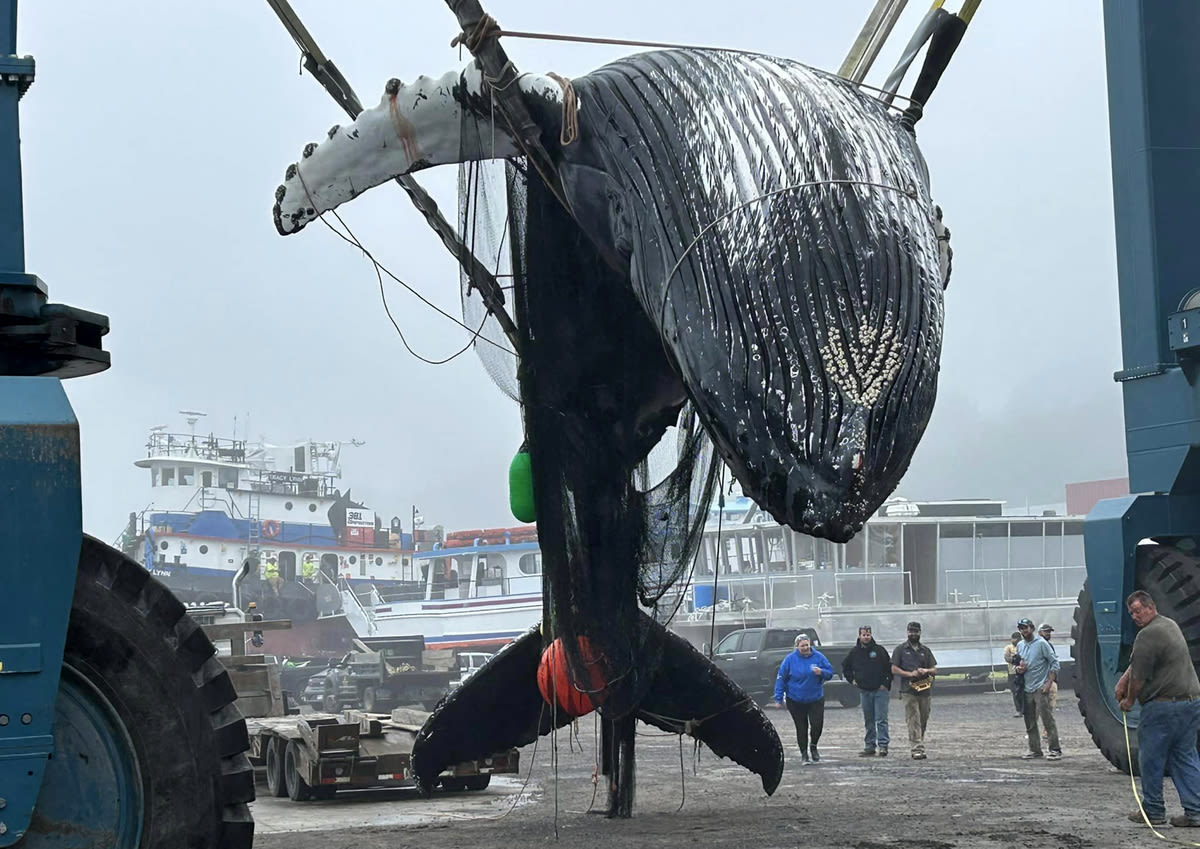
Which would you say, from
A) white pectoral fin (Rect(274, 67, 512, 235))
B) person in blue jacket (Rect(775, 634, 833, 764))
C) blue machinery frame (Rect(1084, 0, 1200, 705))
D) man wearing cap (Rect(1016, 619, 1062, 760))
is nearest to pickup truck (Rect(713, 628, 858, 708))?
person in blue jacket (Rect(775, 634, 833, 764))

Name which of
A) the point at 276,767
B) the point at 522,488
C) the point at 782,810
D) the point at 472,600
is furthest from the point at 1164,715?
the point at 472,600

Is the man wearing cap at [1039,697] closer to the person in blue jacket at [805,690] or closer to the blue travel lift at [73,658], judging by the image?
the person in blue jacket at [805,690]

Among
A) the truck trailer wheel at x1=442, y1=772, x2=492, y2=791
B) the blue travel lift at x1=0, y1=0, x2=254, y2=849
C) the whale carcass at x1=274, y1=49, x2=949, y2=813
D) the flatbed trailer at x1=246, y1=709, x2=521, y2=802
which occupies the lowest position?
the truck trailer wheel at x1=442, y1=772, x2=492, y2=791

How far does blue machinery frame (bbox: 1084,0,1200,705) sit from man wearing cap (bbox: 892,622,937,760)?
15.1ft

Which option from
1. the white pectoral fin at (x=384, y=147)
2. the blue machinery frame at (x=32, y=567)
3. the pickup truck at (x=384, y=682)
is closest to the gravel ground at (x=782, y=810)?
the white pectoral fin at (x=384, y=147)

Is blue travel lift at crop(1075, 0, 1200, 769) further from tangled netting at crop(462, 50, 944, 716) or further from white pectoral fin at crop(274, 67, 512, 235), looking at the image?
white pectoral fin at crop(274, 67, 512, 235)

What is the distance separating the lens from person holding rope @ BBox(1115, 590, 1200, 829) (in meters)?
9.63

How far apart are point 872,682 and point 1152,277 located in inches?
289

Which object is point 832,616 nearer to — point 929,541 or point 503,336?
point 929,541

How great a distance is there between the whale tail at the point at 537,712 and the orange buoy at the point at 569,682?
15 centimetres

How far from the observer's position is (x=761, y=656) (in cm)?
2819

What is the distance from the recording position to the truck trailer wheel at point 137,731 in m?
4.55

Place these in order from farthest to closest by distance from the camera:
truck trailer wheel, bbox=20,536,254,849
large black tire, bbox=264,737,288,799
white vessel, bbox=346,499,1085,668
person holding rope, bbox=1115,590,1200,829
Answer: white vessel, bbox=346,499,1085,668 < large black tire, bbox=264,737,288,799 < person holding rope, bbox=1115,590,1200,829 < truck trailer wheel, bbox=20,536,254,849

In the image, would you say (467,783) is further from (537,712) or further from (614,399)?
(614,399)
